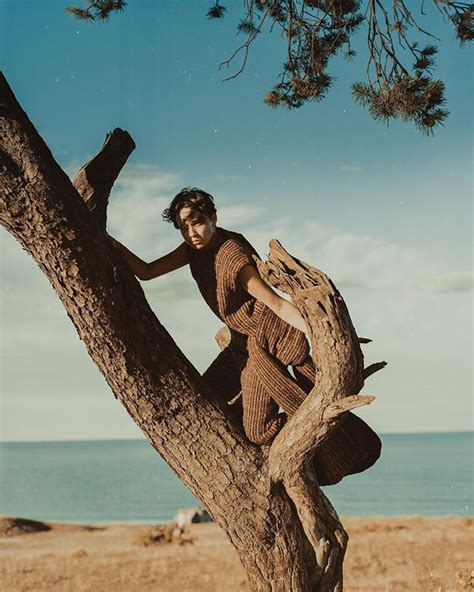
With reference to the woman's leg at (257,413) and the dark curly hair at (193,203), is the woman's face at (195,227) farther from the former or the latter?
the woman's leg at (257,413)

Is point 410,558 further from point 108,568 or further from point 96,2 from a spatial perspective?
point 96,2

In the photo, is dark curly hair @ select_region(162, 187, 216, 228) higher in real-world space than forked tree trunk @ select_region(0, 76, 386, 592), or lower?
higher

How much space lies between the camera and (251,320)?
10.9 feet

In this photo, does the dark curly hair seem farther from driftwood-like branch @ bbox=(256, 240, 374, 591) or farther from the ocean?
the ocean

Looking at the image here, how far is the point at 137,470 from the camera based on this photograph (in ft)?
114

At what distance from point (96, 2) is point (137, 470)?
3128cm

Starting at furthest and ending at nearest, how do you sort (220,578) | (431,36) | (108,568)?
(108,568), (220,578), (431,36)

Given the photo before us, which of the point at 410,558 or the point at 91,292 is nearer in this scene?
the point at 91,292

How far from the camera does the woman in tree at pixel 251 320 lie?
10.8ft

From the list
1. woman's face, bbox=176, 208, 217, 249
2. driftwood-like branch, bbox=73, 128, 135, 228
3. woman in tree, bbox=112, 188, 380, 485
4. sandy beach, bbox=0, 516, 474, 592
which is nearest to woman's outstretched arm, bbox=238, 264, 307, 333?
woman in tree, bbox=112, 188, 380, 485

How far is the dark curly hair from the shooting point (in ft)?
10.9

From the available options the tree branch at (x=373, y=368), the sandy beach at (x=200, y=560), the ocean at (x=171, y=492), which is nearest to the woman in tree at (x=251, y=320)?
the tree branch at (x=373, y=368)

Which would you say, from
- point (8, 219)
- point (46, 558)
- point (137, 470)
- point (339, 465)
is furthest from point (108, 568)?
point (137, 470)

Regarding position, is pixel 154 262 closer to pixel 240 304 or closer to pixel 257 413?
pixel 240 304
